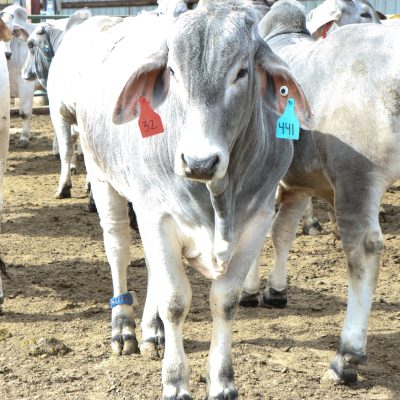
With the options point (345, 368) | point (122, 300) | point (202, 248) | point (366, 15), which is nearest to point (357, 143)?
point (202, 248)

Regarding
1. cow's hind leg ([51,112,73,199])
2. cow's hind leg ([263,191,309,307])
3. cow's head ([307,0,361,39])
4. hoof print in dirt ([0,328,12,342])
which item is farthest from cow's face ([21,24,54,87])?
hoof print in dirt ([0,328,12,342])

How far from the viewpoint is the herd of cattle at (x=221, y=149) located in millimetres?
3434

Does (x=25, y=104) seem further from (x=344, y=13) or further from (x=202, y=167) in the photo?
(x=202, y=167)

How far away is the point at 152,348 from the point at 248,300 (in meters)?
1.02

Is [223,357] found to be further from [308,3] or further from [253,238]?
[308,3]

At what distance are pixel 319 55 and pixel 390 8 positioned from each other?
12.7 m

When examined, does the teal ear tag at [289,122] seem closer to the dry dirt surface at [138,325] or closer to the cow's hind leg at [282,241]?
the dry dirt surface at [138,325]

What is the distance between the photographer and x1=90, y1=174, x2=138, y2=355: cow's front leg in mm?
4781

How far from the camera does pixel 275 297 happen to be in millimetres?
5500

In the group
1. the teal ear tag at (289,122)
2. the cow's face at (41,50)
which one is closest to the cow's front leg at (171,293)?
the teal ear tag at (289,122)

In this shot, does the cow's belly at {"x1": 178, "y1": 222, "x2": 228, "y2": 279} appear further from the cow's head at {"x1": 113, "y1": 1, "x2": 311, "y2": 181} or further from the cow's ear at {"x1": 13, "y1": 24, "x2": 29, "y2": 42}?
the cow's ear at {"x1": 13, "y1": 24, "x2": 29, "y2": 42}

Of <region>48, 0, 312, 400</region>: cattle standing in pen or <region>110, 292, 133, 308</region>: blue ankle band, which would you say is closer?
<region>48, 0, 312, 400</region>: cattle standing in pen

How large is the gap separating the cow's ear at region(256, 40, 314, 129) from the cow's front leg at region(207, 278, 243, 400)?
2.50 ft

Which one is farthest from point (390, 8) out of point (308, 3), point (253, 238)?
point (253, 238)
